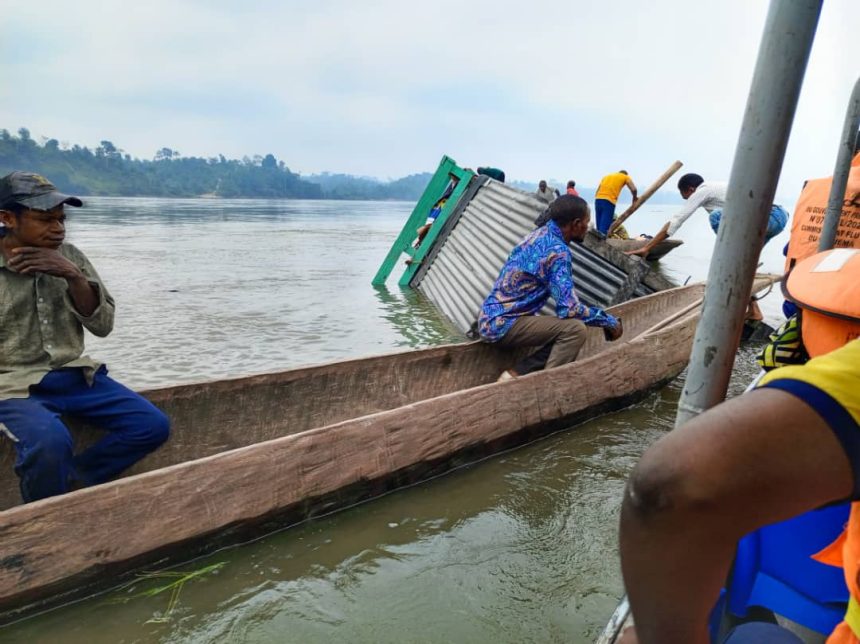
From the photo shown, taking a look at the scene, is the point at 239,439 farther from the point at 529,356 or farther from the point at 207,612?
the point at 529,356

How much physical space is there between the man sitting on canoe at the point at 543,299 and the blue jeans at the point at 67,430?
2334 mm

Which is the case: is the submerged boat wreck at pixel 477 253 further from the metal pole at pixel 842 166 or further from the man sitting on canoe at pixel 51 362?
the man sitting on canoe at pixel 51 362

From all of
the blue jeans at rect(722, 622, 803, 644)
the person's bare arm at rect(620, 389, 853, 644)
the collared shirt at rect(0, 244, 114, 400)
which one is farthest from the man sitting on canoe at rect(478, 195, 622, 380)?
the person's bare arm at rect(620, 389, 853, 644)

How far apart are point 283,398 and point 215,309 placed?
4.91 meters

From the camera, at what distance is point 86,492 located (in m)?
2.18

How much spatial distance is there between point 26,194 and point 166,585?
165 cm

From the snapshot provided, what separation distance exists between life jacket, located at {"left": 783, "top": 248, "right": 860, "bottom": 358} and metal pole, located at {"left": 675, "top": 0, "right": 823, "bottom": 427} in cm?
16

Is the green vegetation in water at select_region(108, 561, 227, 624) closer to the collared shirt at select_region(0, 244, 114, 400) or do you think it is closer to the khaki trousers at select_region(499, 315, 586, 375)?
the collared shirt at select_region(0, 244, 114, 400)

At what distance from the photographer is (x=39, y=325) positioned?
2.60 m

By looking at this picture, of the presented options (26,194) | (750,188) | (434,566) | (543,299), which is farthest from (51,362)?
(543,299)

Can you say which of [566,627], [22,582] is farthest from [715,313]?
[22,582]

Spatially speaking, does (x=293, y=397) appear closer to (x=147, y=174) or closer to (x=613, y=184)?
(x=613, y=184)

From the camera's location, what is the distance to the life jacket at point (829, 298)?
1.04m

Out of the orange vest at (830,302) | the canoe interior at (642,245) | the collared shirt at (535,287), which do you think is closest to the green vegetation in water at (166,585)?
the orange vest at (830,302)
